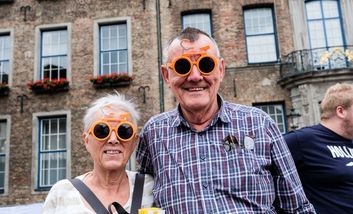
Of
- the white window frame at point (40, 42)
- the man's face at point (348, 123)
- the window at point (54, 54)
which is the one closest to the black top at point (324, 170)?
the man's face at point (348, 123)

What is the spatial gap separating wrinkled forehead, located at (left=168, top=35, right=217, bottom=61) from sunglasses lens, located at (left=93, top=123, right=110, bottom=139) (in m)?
0.63

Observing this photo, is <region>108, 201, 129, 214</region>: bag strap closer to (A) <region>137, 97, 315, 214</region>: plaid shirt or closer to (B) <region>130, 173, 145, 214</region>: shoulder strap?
(B) <region>130, 173, 145, 214</region>: shoulder strap

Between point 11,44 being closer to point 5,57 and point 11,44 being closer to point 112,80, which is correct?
point 5,57

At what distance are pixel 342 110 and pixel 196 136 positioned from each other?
6.79 ft

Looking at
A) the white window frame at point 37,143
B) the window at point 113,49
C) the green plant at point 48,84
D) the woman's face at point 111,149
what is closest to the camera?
the woman's face at point 111,149

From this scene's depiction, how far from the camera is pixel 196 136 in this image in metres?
2.45

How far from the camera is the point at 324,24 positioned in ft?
45.3

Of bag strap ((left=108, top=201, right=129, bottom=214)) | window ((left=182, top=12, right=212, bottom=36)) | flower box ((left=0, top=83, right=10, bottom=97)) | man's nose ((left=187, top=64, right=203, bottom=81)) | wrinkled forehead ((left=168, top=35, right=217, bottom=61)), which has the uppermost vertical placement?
window ((left=182, top=12, right=212, bottom=36))

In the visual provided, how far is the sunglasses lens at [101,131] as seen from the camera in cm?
250

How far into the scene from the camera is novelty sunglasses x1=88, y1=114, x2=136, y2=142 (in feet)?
8.20

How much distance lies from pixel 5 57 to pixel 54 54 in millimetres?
2015

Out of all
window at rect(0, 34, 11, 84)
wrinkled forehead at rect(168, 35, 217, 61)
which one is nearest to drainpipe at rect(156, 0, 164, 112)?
window at rect(0, 34, 11, 84)

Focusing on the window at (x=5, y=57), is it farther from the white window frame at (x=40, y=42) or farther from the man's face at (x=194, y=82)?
the man's face at (x=194, y=82)

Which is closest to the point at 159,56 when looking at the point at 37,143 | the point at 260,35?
the point at 260,35
